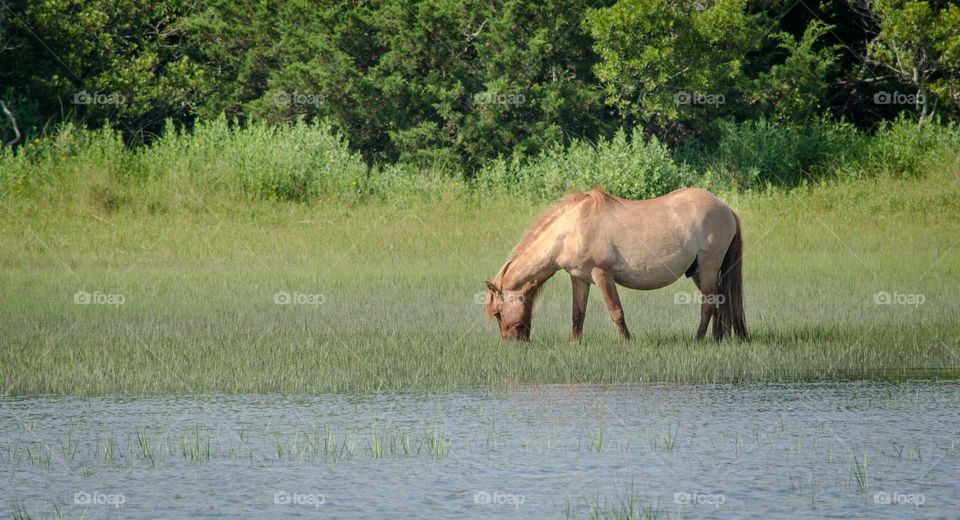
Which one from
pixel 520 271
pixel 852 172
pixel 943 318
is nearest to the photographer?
pixel 520 271

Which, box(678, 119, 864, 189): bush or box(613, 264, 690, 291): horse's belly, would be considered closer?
box(613, 264, 690, 291): horse's belly

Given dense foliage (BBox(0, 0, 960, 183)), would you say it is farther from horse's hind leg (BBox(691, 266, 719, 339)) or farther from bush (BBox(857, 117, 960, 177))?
horse's hind leg (BBox(691, 266, 719, 339))

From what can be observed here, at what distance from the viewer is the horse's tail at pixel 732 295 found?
13523 mm

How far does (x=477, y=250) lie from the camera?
23078 millimetres

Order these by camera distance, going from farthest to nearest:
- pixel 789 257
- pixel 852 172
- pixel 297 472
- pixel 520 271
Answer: pixel 852 172, pixel 789 257, pixel 520 271, pixel 297 472

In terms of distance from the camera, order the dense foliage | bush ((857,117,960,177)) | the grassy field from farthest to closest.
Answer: the dense foliage → bush ((857,117,960,177)) → the grassy field

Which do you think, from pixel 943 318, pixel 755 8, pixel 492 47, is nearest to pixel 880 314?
pixel 943 318

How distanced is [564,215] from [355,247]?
33.4 ft

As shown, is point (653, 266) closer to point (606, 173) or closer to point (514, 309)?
point (514, 309)

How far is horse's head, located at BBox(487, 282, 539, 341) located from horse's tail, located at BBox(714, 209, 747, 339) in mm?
1985

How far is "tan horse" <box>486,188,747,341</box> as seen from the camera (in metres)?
13.2

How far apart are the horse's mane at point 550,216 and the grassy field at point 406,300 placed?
654 millimetres

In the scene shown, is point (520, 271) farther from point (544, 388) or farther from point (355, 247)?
point (355, 247)

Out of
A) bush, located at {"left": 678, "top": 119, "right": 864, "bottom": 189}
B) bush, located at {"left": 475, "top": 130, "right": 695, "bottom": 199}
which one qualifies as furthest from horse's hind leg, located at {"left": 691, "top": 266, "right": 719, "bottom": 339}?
bush, located at {"left": 678, "top": 119, "right": 864, "bottom": 189}
